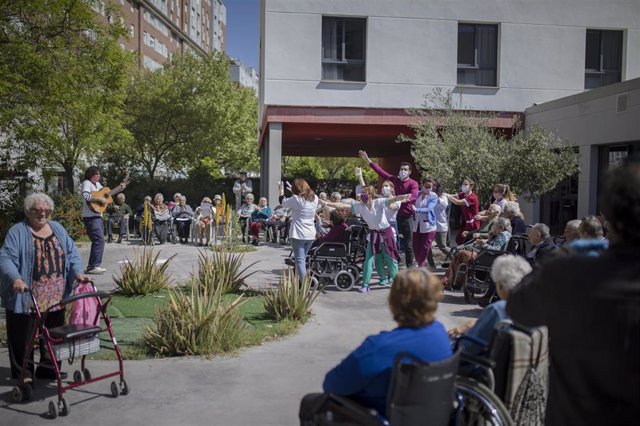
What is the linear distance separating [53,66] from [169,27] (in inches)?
2428

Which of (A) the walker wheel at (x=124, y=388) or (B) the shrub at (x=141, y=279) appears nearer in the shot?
(A) the walker wheel at (x=124, y=388)

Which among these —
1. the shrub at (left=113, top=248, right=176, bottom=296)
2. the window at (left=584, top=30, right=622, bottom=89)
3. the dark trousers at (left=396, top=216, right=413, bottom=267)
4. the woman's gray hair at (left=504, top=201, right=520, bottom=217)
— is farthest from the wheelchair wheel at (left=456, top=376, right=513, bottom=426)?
the window at (left=584, top=30, right=622, bottom=89)

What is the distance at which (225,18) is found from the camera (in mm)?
100375

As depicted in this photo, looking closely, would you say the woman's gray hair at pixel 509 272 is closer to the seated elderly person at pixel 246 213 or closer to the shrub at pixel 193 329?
the shrub at pixel 193 329

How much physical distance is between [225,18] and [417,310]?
102878 mm

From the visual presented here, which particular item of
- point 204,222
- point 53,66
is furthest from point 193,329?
point 204,222

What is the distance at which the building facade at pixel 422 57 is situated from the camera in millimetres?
20938

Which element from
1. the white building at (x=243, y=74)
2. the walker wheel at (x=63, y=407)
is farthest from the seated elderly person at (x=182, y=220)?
the white building at (x=243, y=74)

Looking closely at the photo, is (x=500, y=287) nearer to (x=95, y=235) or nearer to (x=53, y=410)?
(x=53, y=410)

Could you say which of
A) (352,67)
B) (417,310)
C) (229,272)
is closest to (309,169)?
(352,67)

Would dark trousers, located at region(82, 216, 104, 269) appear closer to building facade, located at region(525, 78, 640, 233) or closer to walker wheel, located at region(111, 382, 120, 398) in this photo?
walker wheel, located at region(111, 382, 120, 398)

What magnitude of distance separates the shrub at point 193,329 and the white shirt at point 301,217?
123 inches

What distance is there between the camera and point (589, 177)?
A: 18.2 meters

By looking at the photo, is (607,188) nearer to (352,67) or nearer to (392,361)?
(392,361)
